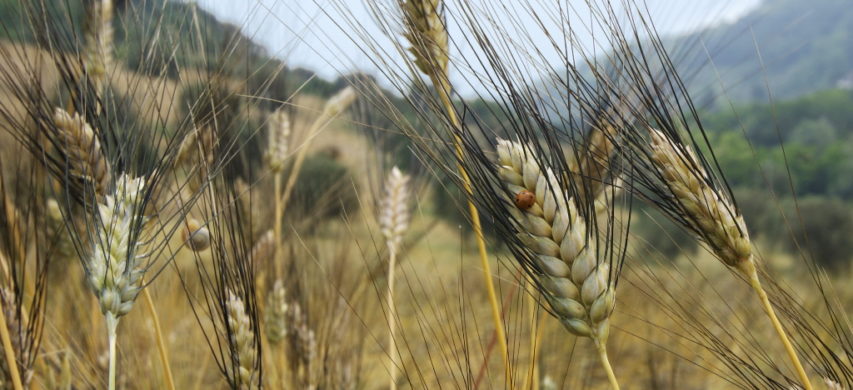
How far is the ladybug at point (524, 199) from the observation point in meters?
0.57

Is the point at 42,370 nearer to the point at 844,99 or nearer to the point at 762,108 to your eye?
the point at 762,108

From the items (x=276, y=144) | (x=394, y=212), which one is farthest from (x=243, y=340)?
(x=276, y=144)

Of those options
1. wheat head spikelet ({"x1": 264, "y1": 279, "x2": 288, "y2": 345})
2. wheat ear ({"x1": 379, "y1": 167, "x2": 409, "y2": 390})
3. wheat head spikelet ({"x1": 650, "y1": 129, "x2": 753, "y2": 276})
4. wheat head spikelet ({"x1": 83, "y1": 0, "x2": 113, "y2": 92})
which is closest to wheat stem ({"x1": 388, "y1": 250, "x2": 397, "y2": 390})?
wheat ear ({"x1": 379, "y1": 167, "x2": 409, "y2": 390})

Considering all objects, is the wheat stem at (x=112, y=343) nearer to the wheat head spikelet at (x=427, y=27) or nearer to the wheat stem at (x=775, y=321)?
the wheat head spikelet at (x=427, y=27)

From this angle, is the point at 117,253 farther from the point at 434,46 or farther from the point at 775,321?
the point at 775,321

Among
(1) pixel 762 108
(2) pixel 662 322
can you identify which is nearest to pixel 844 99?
(1) pixel 762 108

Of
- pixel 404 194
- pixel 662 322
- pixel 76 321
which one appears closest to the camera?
pixel 404 194

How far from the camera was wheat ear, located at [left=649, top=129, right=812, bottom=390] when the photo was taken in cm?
63

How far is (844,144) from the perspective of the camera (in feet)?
36.6

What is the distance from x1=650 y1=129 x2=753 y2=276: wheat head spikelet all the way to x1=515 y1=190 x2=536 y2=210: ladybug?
0.17 metres

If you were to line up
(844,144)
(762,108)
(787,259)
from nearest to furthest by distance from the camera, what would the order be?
(787,259), (844,144), (762,108)

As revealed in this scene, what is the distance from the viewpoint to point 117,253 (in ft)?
1.99

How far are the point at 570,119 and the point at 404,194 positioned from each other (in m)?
0.77

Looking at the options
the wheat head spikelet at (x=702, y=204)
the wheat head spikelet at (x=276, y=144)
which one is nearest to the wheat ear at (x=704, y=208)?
the wheat head spikelet at (x=702, y=204)
